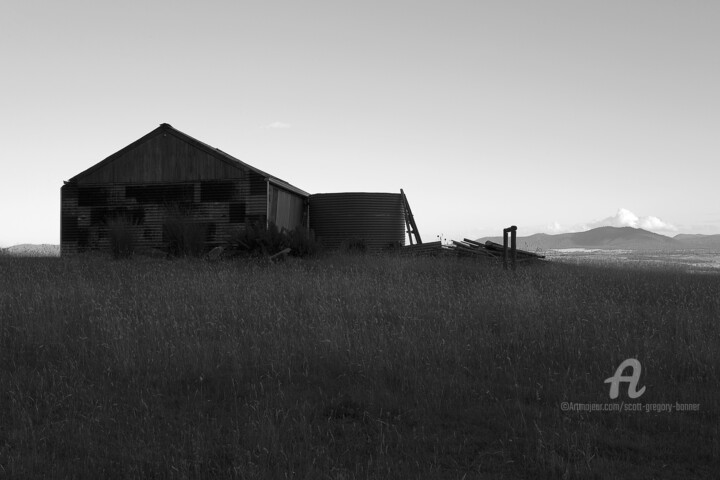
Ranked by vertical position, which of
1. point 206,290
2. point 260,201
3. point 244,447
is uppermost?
point 260,201

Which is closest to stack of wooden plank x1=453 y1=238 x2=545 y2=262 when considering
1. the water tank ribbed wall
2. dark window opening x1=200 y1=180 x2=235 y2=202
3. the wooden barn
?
the water tank ribbed wall

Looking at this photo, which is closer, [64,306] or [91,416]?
[91,416]

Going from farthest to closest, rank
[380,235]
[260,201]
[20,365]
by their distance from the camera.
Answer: [380,235]
[260,201]
[20,365]

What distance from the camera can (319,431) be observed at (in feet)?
15.8

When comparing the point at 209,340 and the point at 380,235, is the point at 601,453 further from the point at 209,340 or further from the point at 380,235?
the point at 380,235

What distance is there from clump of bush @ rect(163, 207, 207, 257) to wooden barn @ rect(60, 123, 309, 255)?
1.73 feet

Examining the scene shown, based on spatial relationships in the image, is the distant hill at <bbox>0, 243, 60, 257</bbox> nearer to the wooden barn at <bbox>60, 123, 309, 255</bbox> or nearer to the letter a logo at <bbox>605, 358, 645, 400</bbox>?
the wooden barn at <bbox>60, 123, 309, 255</bbox>

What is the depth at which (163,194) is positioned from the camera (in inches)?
959

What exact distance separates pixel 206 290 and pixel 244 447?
22.4ft

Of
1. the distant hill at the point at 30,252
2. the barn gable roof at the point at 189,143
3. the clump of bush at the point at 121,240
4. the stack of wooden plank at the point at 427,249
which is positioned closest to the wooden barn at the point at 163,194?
the barn gable roof at the point at 189,143

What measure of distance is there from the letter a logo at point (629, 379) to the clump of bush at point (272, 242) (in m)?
15.0

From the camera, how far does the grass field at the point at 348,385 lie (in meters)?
4.33

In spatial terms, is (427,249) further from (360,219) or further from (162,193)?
(162,193)

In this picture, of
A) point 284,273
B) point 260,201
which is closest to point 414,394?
point 284,273
